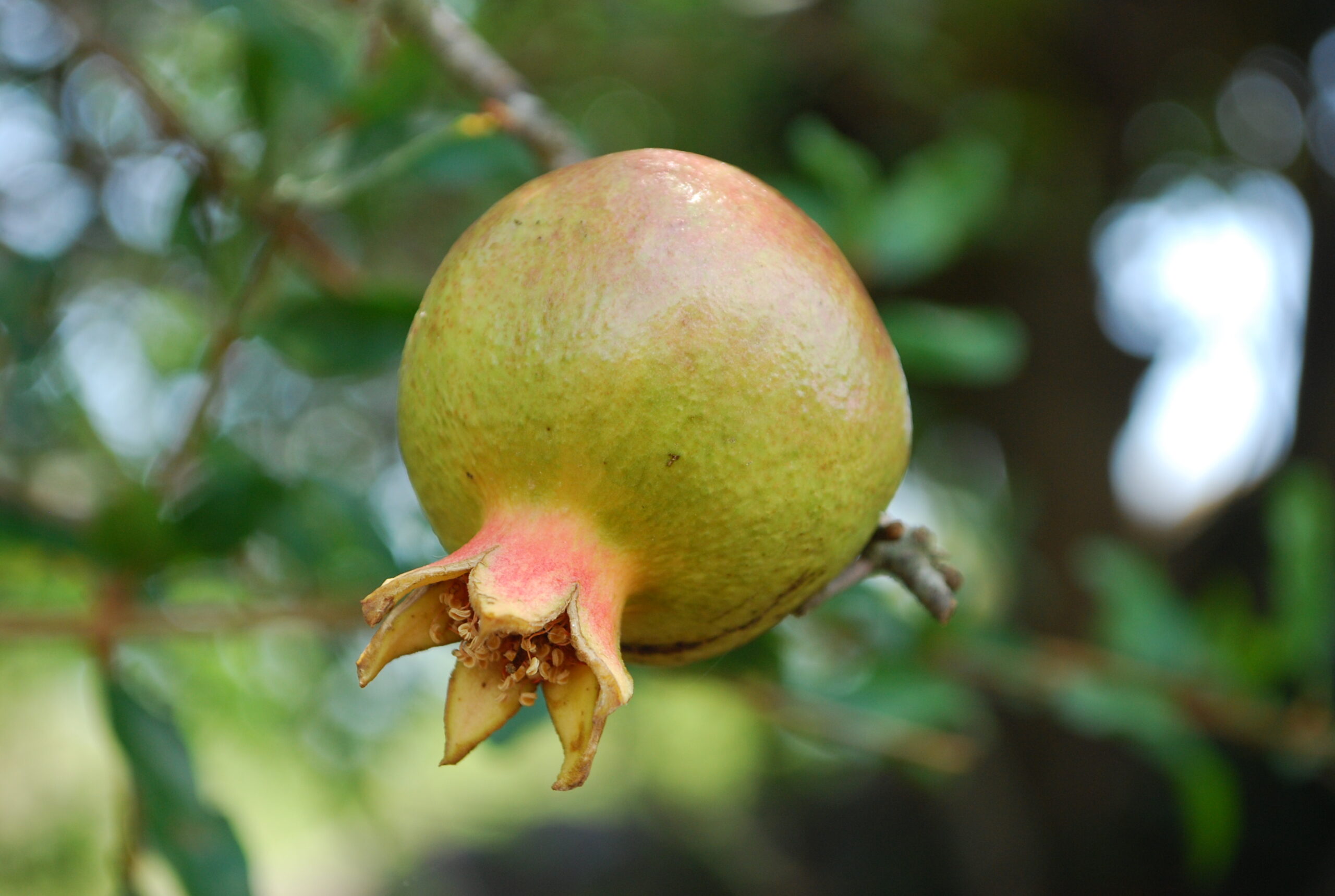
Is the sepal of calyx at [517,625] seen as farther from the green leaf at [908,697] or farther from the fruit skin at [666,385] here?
the green leaf at [908,697]

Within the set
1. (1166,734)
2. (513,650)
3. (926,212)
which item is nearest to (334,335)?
(513,650)

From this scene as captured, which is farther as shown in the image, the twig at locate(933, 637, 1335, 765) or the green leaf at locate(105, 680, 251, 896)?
the twig at locate(933, 637, 1335, 765)

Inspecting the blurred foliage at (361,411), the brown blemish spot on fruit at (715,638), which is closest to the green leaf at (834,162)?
the blurred foliage at (361,411)

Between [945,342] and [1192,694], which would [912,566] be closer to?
[945,342]

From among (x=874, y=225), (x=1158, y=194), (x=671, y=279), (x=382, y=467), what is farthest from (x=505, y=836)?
(x=671, y=279)

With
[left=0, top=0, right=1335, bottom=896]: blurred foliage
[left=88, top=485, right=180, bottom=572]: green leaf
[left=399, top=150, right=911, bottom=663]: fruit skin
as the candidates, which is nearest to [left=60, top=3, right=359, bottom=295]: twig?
[left=0, top=0, right=1335, bottom=896]: blurred foliage

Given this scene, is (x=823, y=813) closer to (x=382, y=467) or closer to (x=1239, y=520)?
(x=1239, y=520)

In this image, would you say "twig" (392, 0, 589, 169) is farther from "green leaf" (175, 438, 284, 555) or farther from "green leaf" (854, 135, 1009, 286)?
"green leaf" (854, 135, 1009, 286)
